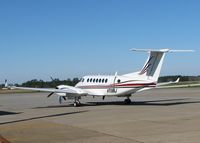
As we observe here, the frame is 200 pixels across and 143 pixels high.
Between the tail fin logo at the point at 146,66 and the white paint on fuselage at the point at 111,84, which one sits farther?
the white paint on fuselage at the point at 111,84

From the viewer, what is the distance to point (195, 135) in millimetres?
14305

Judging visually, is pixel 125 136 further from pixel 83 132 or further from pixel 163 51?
pixel 163 51

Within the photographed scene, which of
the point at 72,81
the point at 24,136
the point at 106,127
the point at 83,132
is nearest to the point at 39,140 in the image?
the point at 24,136

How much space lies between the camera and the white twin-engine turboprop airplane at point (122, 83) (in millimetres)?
31017

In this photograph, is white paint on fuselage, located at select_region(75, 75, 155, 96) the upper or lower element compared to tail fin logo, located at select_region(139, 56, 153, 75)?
lower

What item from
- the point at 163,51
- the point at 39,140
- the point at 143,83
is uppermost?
the point at 163,51

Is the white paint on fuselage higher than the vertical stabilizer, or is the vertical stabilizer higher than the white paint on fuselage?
the vertical stabilizer

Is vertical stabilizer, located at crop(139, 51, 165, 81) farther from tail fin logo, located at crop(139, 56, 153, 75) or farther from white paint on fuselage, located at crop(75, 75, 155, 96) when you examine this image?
white paint on fuselage, located at crop(75, 75, 155, 96)

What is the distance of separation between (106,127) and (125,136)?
300 cm

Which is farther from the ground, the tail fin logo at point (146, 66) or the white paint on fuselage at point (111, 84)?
the tail fin logo at point (146, 66)

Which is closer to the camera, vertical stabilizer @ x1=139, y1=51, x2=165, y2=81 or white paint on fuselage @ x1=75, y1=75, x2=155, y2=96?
vertical stabilizer @ x1=139, y1=51, x2=165, y2=81

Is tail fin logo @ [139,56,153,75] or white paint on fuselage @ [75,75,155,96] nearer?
tail fin logo @ [139,56,153,75]

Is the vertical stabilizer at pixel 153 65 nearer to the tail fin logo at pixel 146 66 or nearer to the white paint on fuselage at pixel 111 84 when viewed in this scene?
the tail fin logo at pixel 146 66

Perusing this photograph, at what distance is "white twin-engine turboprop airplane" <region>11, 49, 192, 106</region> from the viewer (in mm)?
31017
